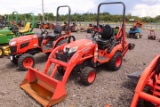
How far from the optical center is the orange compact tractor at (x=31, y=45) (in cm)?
577

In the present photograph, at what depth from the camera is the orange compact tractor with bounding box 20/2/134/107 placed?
12.3ft

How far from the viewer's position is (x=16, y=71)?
5660 mm

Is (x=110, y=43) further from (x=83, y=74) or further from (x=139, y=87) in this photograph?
(x=139, y=87)

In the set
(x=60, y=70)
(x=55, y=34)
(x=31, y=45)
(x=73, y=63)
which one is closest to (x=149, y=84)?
(x=73, y=63)

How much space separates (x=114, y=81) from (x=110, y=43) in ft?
4.12

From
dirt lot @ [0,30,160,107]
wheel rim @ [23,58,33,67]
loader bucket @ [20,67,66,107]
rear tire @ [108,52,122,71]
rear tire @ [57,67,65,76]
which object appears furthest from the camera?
wheel rim @ [23,58,33,67]

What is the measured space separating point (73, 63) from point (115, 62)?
1.74m

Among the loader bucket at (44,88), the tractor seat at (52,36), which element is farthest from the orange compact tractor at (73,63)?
the tractor seat at (52,36)

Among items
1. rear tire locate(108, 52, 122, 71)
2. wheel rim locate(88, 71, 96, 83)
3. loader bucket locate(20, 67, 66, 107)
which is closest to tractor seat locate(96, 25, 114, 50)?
rear tire locate(108, 52, 122, 71)

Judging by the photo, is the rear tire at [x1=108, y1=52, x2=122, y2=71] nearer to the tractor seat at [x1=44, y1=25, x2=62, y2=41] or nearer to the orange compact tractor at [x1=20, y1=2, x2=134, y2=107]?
the orange compact tractor at [x1=20, y1=2, x2=134, y2=107]

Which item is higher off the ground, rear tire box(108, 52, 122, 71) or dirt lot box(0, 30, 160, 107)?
rear tire box(108, 52, 122, 71)

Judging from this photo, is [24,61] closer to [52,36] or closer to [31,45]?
[31,45]

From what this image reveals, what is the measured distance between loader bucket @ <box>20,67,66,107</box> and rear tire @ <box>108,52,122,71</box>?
2096mm

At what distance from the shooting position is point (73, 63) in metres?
4.12
